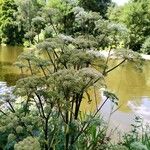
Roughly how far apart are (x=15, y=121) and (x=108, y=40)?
157 cm

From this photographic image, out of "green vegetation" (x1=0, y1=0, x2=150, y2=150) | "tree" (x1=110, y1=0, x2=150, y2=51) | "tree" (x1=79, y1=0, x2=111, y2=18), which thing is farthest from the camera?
"tree" (x1=79, y1=0, x2=111, y2=18)

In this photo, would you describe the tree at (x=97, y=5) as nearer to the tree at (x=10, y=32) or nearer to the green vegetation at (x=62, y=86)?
the tree at (x=10, y=32)

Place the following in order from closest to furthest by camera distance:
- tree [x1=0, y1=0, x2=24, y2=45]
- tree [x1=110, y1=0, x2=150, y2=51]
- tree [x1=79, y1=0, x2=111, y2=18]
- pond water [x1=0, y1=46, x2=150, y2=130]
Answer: pond water [x1=0, y1=46, x2=150, y2=130]
tree [x1=110, y1=0, x2=150, y2=51]
tree [x1=0, y1=0, x2=24, y2=45]
tree [x1=79, y1=0, x2=111, y2=18]

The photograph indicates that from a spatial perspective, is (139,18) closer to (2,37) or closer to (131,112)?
(2,37)

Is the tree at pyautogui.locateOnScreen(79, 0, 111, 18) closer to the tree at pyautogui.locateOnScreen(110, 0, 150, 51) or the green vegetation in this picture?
the tree at pyautogui.locateOnScreen(110, 0, 150, 51)

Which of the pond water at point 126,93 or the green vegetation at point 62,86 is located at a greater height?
the green vegetation at point 62,86

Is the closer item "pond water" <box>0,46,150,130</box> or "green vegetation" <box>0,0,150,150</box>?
"green vegetation" <box>0,0,150,150</box>

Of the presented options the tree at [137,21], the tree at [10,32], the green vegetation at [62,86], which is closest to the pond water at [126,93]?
the green vegetation at [62,86]

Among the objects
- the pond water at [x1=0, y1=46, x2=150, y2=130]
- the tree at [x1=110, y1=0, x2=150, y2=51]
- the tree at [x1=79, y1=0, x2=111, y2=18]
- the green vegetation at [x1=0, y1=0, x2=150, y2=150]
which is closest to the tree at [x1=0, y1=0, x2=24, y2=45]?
the tree at [x1=79, y1=0, x2=111, y2=18]

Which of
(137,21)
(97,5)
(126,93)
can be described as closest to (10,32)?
(97,5)

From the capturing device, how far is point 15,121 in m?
3.38

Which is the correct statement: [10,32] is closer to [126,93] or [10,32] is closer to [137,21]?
[137,21]

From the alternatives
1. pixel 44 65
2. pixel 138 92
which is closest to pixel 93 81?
pixel 44 65

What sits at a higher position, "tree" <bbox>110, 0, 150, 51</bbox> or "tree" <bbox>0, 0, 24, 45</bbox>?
"tree" <bbox>110, 0, 150, 51</bbox>
